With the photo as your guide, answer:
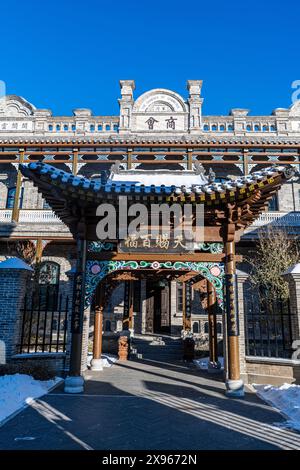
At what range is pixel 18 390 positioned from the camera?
590 cm

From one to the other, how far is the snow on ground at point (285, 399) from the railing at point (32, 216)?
12263 mm

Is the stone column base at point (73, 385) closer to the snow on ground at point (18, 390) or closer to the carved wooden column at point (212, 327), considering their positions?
the snow on ground at point (18, 390)

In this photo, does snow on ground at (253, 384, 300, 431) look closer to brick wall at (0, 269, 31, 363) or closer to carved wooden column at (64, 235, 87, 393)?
carved wooden column at (64, 235, 87, 393)

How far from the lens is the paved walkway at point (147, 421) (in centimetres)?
381

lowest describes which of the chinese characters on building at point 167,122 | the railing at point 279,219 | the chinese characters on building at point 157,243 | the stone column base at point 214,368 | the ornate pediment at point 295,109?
the stone column base at point 214,368

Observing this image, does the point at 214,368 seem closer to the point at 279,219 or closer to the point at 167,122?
the point at 279,219

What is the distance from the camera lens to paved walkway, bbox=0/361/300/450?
12.5 feet

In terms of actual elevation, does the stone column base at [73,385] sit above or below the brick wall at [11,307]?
below

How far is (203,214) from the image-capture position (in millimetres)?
6668

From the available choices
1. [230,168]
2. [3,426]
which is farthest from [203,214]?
[230,168]

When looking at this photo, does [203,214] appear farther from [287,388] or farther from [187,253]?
[287,388]

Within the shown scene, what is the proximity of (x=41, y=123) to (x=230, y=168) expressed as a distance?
12.1m

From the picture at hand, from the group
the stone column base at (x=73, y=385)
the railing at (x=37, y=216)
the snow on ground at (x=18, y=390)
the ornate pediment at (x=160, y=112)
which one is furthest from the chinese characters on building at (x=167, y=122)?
the stone column base at (x=73, y=385)

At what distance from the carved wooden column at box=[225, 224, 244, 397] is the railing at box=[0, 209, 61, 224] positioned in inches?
445
